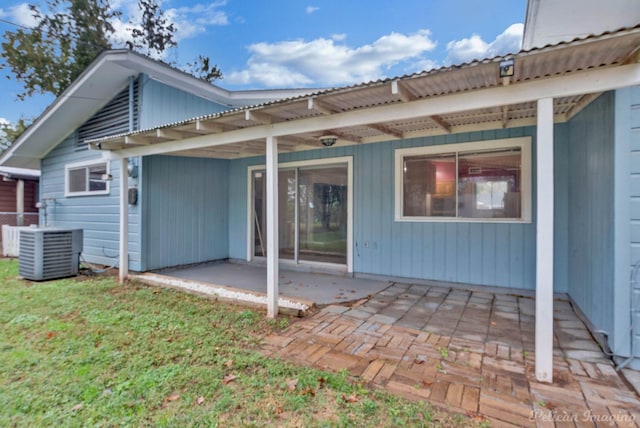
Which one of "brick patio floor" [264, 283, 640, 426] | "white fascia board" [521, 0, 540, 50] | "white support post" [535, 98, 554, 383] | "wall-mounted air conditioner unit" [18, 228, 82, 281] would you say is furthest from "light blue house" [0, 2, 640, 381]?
"white fascia board" [521, 0, 540, 50]

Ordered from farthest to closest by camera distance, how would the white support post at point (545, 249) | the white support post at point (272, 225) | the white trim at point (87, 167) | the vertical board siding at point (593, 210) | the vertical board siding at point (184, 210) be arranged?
the white trim at point (87, 167) < the vertical board siding at point (184, 210) < the white support post at point (272, 225) < the vertical board siding at point (593, 210) < the white support post at point (545, 249)

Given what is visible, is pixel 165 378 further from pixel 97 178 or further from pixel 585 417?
pixel 97 178

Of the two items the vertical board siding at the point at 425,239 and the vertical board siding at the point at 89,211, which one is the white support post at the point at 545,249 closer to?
the vertical board siding at the point at 425,239

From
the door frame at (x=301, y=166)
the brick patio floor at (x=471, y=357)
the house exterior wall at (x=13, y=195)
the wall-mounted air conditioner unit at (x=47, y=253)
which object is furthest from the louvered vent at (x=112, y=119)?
the house exterior wall at (x=13, y=195)

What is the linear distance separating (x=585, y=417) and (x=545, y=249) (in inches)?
44.0

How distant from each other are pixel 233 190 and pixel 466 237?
5.10 metres

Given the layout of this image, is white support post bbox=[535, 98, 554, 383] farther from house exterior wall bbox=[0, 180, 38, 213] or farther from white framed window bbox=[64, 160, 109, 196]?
house exterior wall bbox=[0, 180, 38, 213]

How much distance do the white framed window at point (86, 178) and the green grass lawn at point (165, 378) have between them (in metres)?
3.61

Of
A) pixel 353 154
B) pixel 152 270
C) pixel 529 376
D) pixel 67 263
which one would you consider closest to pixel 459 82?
pixel 529 376

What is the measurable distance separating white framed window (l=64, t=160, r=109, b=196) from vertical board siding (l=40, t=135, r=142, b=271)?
0.12 metres

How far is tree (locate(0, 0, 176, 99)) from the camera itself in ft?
42.5

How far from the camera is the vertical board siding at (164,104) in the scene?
6.20 meters

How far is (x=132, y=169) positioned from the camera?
6086 millimetres

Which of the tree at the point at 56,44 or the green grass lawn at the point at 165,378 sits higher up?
the tree at the point at 56,44
